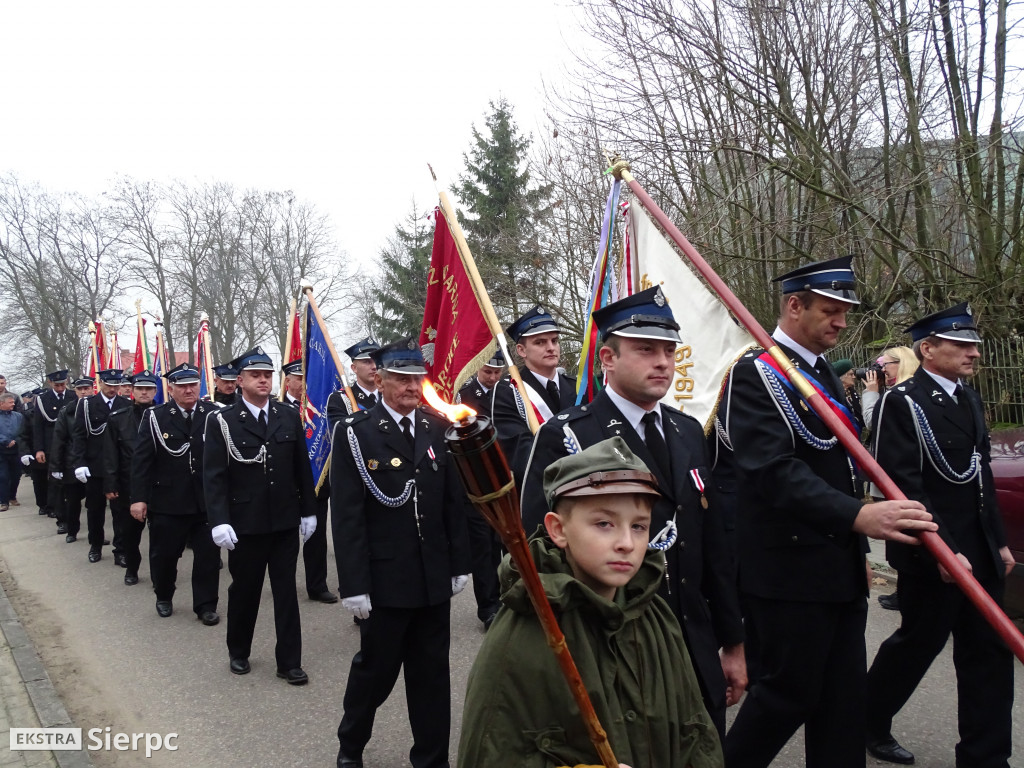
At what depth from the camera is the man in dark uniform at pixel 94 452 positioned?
10297 millimetres

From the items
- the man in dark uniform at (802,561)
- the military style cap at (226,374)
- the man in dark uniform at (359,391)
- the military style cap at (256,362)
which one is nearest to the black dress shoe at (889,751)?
the man in dark uniform at (802,561)

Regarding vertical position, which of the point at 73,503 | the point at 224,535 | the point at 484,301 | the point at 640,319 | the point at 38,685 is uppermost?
the point at 484,301

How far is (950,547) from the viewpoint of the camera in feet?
12.2

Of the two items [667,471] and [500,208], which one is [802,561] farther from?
[500,208]

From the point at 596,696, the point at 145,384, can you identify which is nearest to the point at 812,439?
the point at 596,696

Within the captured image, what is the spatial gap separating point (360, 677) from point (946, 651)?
13.5 ft

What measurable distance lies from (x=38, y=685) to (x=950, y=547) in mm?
5761

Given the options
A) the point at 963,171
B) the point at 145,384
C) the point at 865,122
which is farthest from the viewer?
the point at 865,122

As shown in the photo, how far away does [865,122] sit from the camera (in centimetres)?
1199

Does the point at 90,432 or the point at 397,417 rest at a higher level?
the point at 397,417

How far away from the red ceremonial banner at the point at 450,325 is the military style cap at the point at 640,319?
2405mm

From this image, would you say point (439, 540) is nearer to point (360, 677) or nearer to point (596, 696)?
point (360, 677)

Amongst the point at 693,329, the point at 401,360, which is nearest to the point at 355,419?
the point at 401,360

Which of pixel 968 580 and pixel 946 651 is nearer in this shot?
pixel 968 580
